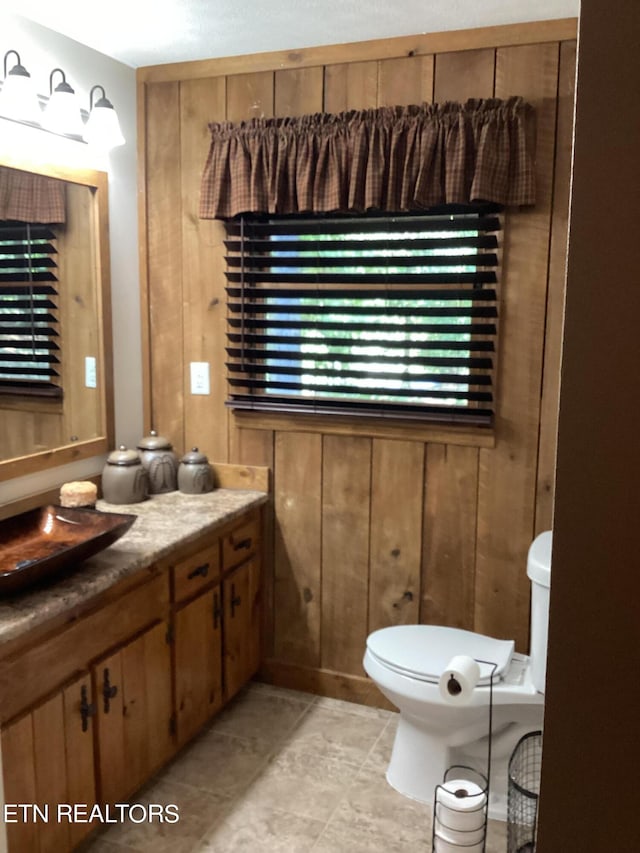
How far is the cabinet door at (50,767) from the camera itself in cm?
184

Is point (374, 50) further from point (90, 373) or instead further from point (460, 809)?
point (460, 809)

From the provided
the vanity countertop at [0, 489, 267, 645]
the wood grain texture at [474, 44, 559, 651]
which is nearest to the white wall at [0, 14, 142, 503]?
the vanity countertop at [0, 489, 267, 645]

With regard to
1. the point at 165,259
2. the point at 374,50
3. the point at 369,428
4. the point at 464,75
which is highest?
the point at 374,50

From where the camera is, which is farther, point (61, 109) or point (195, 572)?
point (195, 572)

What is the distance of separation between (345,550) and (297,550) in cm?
21

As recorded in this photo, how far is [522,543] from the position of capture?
8.87ft

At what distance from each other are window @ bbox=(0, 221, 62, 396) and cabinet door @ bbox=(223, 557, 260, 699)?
3.17ft

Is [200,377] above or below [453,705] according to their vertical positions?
above

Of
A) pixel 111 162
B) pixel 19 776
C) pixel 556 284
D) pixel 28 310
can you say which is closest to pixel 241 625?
pixel 19 776

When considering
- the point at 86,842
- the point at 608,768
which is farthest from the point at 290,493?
the point at 608,768

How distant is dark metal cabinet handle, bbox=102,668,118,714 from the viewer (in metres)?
2.15

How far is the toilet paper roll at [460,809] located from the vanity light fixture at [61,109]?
Answer: 7.80 ft

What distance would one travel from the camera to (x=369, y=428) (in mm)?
2844

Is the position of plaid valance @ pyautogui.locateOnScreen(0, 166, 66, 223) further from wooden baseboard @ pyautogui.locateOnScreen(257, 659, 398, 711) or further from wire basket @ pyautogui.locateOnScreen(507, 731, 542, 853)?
wire basket @ pyautogui.locateOnScreen(507, 731, 542, 853)
